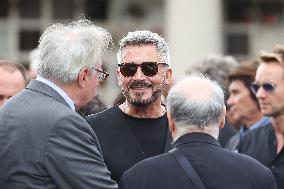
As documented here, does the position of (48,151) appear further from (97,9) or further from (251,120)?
(97,9)

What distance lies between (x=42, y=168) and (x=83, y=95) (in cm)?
50

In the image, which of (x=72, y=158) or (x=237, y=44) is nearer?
(x=72, y=158)

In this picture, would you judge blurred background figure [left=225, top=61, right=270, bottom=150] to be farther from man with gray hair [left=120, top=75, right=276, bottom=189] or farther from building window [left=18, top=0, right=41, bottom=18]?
building window [left=18, top=0, right=41, bottom=18]

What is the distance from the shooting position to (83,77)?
14.1 feet

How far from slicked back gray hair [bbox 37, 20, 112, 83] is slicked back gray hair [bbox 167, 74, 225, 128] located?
0.52 metres

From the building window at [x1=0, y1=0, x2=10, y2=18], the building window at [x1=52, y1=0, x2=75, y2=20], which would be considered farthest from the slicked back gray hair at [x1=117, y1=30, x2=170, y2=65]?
the building window at [x1=0, y1=0, x2=10, y2=18]

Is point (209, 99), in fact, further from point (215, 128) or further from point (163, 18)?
point (163, 18)

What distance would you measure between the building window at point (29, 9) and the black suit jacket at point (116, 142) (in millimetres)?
12108

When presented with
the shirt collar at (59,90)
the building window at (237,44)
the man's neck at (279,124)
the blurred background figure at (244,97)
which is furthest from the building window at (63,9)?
the shirt collar at (59,90)

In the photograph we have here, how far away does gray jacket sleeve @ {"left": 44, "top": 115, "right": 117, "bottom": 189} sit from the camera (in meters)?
3.96

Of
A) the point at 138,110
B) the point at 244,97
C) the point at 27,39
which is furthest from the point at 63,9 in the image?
the point at 138,110

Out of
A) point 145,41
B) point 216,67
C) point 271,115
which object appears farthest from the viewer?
point 216,67

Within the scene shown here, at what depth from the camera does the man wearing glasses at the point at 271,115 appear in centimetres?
578

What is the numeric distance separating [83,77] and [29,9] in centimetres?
1273
